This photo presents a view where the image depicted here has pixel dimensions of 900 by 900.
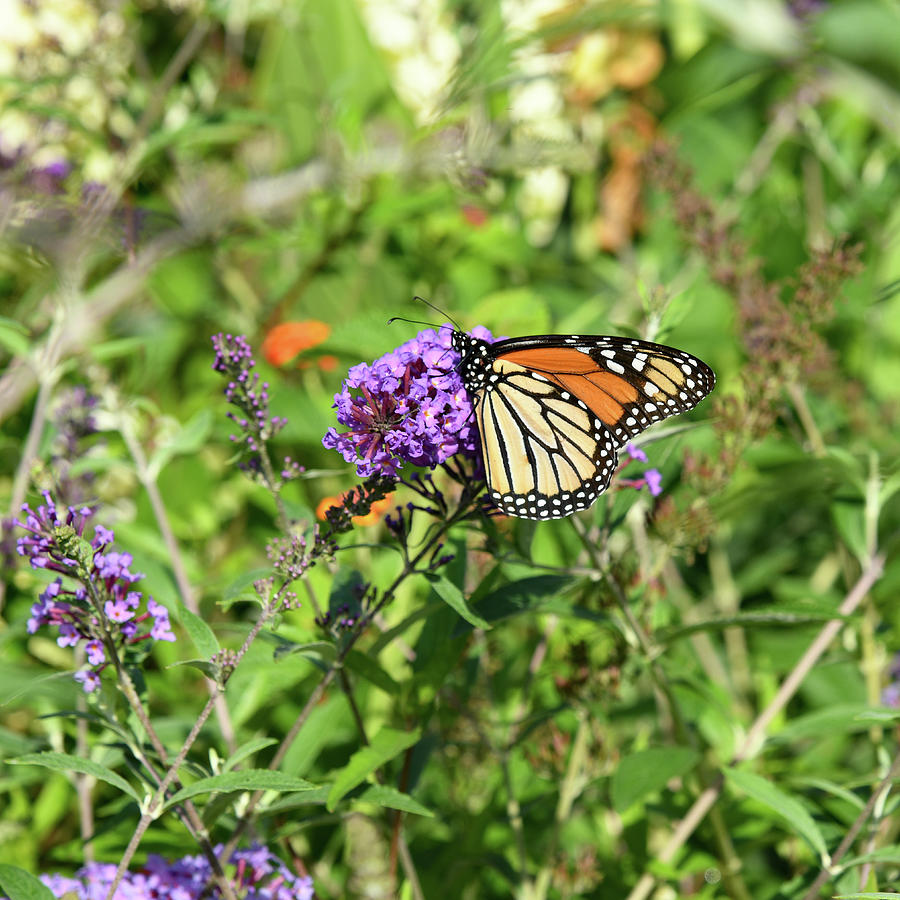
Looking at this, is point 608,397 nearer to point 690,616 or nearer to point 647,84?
point 690,616

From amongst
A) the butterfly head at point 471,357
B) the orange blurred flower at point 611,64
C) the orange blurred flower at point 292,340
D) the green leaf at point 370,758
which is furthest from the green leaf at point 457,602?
the orange blurred flower at point 611,64

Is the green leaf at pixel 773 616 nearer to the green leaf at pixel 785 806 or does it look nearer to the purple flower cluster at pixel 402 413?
the green leaf at pixel 785 806

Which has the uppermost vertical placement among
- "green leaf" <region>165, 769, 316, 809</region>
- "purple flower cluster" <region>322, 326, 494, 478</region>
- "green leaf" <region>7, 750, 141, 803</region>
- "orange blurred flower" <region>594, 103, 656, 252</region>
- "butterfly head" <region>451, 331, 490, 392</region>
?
"orange blurred flower" <region>594, 103, 656, 252</region>

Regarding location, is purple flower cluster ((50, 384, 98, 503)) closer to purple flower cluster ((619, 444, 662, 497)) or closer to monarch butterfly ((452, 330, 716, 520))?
monarch butterfly ((452, 330, 716, 520))

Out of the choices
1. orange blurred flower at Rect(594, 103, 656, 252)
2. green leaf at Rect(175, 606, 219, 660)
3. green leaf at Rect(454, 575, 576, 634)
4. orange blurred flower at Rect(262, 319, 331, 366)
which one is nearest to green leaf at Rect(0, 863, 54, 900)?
green leaf at Rect(175, 606, 219, 660)

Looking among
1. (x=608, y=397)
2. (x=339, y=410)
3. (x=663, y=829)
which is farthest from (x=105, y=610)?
(x=663, y=829)

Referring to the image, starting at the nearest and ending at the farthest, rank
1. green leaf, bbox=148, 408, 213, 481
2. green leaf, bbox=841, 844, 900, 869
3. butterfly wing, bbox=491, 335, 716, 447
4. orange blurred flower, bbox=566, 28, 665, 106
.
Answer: green leaf, bbox=841, 844, 900, 869
butterfly wing, bbox=491, 335, 716, 447
green leaf, bbox=148, 408, 213, 481
orange blurred flower, bbox=566, 28, 665, 106
